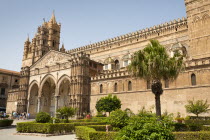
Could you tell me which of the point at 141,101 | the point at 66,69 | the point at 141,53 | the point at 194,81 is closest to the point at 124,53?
the point at 66,69

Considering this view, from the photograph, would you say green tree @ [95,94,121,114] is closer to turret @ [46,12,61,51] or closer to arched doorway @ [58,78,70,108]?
arched doorway @ [58,78,70,108]

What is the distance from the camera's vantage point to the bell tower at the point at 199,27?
3031cm

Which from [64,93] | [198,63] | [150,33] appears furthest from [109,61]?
[198,63]

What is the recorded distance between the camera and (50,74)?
41.8 m

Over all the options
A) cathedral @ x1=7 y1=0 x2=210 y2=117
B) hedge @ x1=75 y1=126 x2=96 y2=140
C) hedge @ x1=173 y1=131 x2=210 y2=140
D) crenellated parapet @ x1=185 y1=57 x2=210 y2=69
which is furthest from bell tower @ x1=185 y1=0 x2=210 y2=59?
hedge @ x1=75 y1=126 x2=96 y2=140

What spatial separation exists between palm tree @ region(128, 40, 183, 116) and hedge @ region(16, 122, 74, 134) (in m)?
8.06

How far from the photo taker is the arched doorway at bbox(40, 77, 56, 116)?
144 ft

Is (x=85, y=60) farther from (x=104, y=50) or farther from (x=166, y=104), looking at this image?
(x=166, y=104)

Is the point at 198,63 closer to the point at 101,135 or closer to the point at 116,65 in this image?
the point at 101,135

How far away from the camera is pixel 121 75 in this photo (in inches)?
1284

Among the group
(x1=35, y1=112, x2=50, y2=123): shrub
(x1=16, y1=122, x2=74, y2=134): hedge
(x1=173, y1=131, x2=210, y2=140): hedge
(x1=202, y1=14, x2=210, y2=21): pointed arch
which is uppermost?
(x1=202, y1=14, x2=210, y2=21): pointed arch

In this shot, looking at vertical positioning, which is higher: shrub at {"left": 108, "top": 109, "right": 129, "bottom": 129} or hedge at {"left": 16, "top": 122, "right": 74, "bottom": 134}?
shrub at {"left": 108, "top": 109, "right": 129, "bottom": 129}

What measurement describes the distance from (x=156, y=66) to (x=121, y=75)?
53.6ft

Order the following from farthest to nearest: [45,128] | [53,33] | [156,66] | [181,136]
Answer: [53,33]
[45,128]
[156,66]
[181,136]
